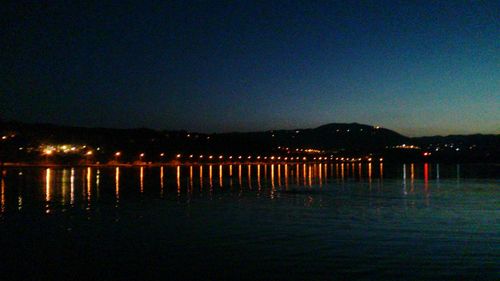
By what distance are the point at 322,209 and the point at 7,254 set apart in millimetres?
16067

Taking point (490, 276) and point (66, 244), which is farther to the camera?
point (66, 244)

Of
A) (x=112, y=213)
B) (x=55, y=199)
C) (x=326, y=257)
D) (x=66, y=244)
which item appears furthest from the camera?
(x=55, y=199)

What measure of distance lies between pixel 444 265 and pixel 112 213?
619 inches

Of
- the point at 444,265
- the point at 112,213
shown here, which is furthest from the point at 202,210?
the point at 444,265

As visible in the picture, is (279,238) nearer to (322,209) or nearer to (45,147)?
(322,209)

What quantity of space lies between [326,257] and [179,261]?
3661 mm

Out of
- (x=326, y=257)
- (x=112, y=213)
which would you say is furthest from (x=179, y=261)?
(x=112, y=213)

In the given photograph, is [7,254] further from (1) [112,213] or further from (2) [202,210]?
(2) [202,210]

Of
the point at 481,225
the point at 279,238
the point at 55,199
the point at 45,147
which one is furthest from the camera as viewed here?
the point at 45,147

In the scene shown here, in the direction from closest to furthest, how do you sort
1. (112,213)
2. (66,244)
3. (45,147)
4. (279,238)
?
(66,244)
(279,238)
(112,213)
(45,147)

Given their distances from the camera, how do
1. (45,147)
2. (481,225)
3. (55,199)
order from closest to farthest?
(481,225) < (55,199) < (45,147)

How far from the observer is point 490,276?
502 inches

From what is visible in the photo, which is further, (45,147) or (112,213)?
(45,147)

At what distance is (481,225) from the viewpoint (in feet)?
70.3
